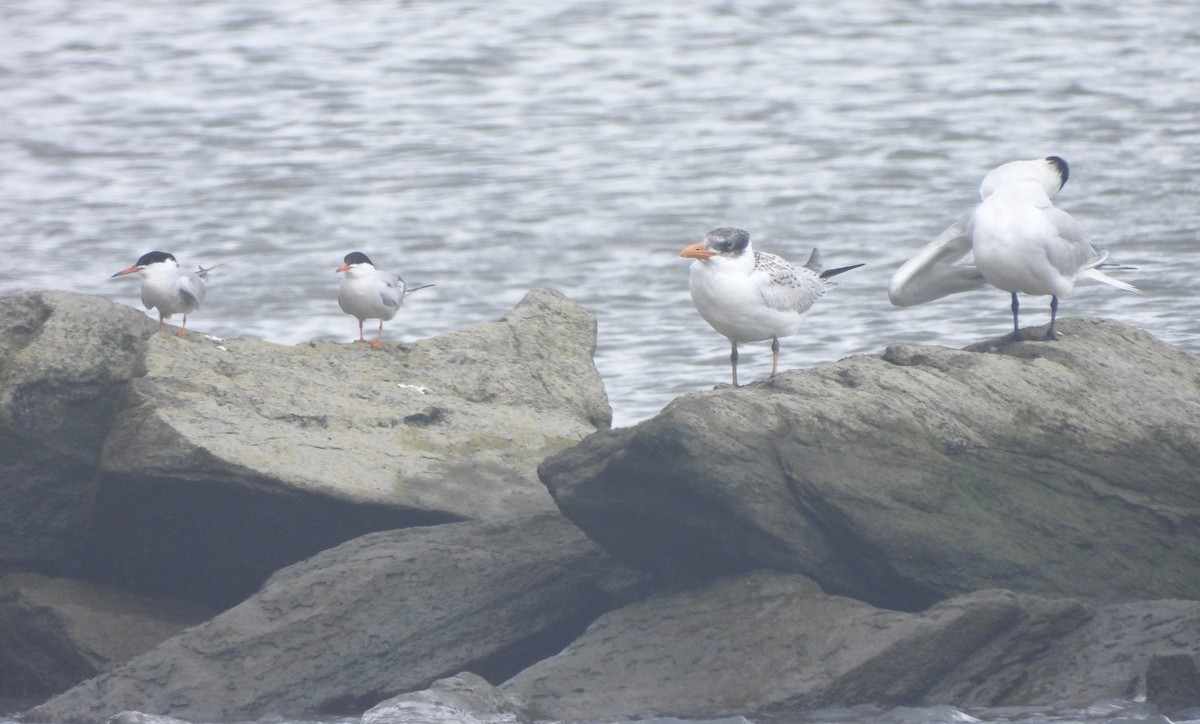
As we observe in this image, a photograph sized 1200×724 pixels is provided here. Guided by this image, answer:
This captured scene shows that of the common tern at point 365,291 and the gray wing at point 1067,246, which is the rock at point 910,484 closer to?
the gray wing at point 1067,246

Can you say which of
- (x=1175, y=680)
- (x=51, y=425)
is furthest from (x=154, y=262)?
(x=1175, y=680)

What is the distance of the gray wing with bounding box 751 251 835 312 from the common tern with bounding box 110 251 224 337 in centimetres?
337

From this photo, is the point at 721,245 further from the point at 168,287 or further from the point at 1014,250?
the point at 168,287

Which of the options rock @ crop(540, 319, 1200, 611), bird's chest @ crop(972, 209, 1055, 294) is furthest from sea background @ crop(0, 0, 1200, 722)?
rock @ crop(540, 319, 1200, 611)

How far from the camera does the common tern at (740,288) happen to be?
765 centimetres

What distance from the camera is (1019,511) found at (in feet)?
22.3

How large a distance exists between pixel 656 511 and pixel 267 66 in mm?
20664

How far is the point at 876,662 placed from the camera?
6.13 m

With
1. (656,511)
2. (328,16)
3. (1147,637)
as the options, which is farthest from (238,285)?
(328,16)

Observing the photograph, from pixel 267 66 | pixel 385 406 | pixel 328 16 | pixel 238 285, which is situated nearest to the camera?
pixel 385 406

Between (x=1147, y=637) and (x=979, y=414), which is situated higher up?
(x=979, y=414)

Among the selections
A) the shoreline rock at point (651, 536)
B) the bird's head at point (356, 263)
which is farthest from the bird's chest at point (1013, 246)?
the bird's head at point (356, 263)

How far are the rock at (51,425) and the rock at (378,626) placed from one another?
4.43ft

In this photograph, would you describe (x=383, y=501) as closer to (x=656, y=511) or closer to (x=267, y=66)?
(x=656, y=511)
